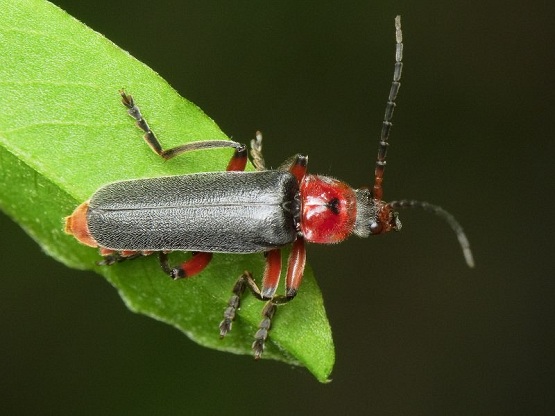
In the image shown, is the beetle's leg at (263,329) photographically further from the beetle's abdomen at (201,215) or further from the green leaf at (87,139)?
the beetle's abdomen at (201,215)

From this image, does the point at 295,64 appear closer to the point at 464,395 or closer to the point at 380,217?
the point at 380,217

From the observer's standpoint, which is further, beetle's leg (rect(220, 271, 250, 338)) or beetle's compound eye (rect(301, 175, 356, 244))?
beetle's compound eye (rect(301, 175, 356, 244))

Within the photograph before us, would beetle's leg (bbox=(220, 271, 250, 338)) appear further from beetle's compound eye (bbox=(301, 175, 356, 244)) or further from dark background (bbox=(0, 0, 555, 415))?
dark background (bbox=(0, 0, 555, 415))

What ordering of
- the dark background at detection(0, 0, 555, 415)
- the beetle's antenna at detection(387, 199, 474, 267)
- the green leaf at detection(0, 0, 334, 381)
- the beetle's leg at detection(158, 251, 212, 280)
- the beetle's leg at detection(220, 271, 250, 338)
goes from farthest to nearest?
the dark background at detection(0, 0, 555, 415), the beetle's antenna at detection(387, 199, 474, 267), the beetle's leg at detection(158, 251, 212, 280), the beetle's leg at detection(220, 271, 250, 338), the green leaf at detection(0, 0, 334, 381)

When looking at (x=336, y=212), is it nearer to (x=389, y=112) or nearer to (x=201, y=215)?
(x=389, y=112)

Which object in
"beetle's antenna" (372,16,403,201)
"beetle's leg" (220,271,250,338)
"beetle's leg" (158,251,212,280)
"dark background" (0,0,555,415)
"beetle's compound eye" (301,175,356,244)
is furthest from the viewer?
"dark background" (0,0,555,415)

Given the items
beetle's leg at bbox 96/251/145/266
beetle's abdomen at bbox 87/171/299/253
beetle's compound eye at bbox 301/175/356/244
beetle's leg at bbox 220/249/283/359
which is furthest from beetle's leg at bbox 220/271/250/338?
beetle's compound eye at bbox 301/175/356/244

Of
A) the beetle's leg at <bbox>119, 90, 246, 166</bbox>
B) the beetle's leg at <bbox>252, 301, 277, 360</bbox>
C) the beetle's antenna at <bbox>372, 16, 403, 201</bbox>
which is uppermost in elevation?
the beetle's antenna at <bbox>372, 16, 403, 201</bbox>

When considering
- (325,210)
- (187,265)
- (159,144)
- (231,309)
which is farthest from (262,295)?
(159,144)

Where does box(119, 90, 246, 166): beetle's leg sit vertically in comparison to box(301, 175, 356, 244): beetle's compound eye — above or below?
above

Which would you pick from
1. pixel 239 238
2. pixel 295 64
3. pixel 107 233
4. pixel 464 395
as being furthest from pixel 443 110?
pixel 107 233
